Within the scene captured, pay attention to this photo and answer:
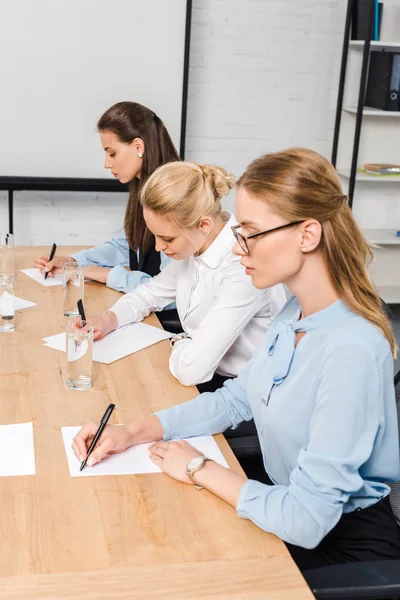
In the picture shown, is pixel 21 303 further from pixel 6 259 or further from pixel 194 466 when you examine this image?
pixel 194 466

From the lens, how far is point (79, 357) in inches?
62.4

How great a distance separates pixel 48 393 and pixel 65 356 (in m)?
0.23

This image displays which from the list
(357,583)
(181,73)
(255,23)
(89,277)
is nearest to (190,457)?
(357,583)

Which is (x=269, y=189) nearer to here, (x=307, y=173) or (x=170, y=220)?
(x=307, y=173)

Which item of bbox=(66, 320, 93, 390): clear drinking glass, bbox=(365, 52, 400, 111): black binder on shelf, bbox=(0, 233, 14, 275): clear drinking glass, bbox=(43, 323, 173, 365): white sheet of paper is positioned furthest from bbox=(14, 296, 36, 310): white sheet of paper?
bbox=(365, 52, 400, 111): black binder on shelf

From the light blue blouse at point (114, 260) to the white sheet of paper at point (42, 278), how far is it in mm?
140

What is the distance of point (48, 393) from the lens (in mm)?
1533

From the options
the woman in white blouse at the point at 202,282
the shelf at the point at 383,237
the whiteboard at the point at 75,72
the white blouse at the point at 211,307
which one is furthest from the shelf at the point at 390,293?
the woman in white blouse at the point at 202,282

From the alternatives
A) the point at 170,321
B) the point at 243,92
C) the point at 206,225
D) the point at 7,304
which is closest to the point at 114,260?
the point at 170,321

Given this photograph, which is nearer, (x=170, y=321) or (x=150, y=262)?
(x=170, y=321)

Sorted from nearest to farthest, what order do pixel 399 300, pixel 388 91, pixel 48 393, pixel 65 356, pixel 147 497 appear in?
pixel 147 497, pixel 48 393, pixel 65 356, pixel 388 91, pixel 399 300

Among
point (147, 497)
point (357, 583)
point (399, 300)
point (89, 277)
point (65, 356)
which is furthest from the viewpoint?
point (399, 300)

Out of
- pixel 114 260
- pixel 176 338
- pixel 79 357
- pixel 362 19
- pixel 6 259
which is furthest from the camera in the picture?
pixel 362 19

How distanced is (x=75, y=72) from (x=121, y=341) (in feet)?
6.26
